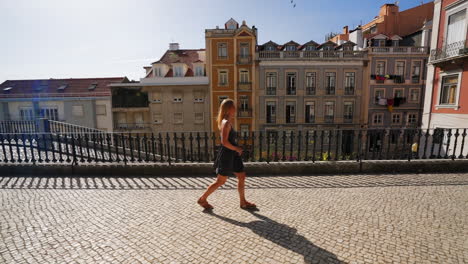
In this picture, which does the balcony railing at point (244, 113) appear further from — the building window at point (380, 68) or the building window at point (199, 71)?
the building window at point (380, 68)

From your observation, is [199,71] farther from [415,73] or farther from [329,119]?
[415,73]

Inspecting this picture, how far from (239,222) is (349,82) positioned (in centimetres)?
2477

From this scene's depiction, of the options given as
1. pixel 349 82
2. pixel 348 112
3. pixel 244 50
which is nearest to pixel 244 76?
pixel 244 50

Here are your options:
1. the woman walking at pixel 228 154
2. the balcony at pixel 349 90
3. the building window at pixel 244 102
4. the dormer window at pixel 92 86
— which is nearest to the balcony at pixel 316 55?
the balcony at pixel 349 90

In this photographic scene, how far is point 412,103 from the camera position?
24.0m

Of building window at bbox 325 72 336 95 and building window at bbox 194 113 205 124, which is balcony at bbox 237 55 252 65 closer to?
building window at bbox 194 113 205 124

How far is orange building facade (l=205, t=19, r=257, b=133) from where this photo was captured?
23.1m

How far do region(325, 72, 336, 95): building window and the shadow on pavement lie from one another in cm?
2320

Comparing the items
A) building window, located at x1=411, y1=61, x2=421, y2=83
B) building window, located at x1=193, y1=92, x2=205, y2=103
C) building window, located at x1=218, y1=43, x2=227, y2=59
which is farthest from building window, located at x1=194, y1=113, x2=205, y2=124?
building window, located at x1=411, y1=61, x2=421, y2=83

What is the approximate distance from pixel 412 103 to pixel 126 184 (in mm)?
29644

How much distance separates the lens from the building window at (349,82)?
2319 centimetres

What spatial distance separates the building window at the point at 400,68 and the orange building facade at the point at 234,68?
15322mm

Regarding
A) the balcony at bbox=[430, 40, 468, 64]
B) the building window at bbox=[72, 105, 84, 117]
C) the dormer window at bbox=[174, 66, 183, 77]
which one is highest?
the dormer window at bbox=[174, 66, 183, 77]

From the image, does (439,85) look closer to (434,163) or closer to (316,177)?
(434,163)
